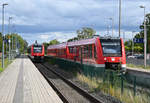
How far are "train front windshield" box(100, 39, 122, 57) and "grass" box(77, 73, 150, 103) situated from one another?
373 cm

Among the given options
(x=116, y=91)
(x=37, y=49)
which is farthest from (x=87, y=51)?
(x=37, y=49)

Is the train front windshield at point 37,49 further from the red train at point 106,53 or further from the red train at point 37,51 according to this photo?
the red train at point 106,53

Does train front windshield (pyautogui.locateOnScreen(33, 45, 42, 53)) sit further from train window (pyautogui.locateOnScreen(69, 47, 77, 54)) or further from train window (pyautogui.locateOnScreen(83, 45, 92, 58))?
train window (pyautogui.locateOnScreen(83, 45, 92, 58))

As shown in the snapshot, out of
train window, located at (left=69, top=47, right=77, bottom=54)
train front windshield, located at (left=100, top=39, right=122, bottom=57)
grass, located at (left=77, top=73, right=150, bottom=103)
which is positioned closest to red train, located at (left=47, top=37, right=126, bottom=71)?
train front windshield, located at (left=100, top=39, right=122, bottom=57)

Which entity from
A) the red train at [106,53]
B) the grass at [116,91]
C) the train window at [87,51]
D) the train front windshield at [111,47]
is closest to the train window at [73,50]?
the train window at [87,51]

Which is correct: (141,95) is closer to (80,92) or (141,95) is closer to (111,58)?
(80,92)

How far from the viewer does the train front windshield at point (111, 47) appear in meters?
21.5

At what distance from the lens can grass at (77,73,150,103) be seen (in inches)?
413

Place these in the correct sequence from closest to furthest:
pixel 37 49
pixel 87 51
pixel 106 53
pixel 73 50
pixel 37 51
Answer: pixel 106 53 → pixel 87 51 → pixel 73 50 → pixel 37 51 → pixel 37 49

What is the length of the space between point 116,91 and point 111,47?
9138mm

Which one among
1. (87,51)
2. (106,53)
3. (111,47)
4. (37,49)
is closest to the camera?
(106,53)

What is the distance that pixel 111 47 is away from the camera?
21.9 m

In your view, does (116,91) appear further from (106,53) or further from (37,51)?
(37,51)

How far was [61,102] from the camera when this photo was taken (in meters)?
10.8
